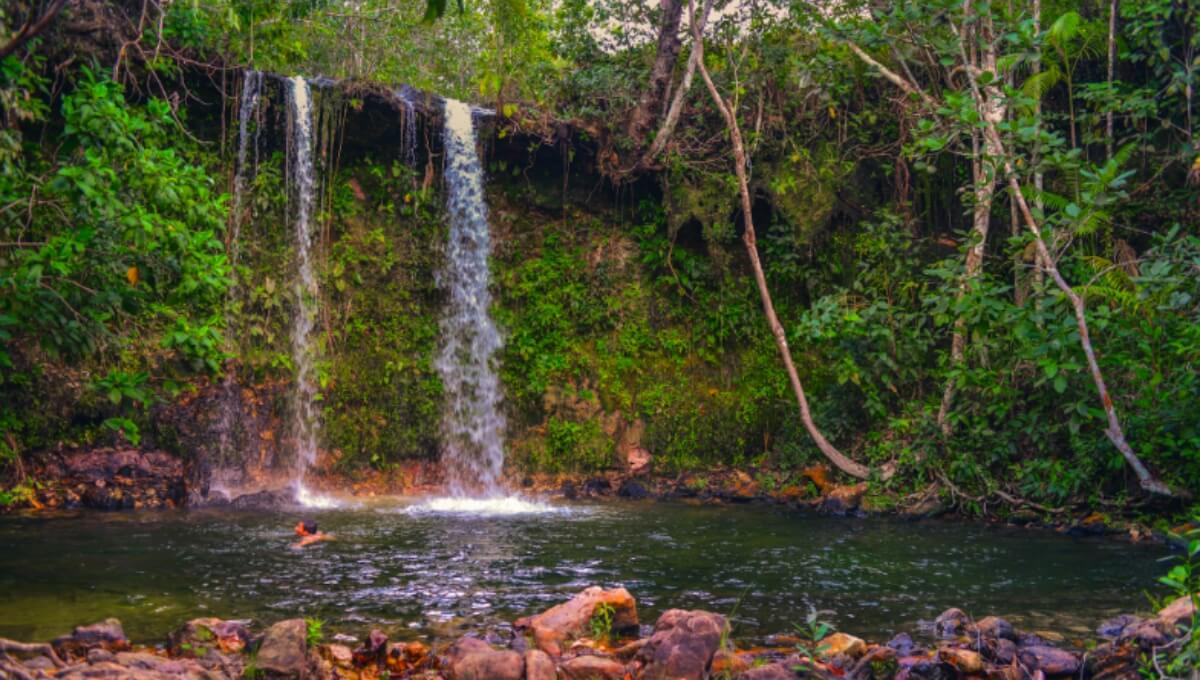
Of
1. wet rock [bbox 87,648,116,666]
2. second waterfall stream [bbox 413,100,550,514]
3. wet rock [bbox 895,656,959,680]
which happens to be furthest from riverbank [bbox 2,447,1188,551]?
wet rock [bbox 87,648,116,666]

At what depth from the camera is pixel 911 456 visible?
11.2m

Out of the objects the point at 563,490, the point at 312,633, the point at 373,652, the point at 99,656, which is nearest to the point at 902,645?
Answer: the point at 373,652

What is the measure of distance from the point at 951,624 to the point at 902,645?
1.21ft

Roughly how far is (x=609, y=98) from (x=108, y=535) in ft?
30.3

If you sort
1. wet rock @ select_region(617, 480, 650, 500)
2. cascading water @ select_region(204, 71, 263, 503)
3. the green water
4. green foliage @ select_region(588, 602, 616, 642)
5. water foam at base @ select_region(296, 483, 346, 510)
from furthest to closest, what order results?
wet rock @ select_region(617, 480, 650, 500) < cascading water @ select_region(204, 71, 263, 503) < water foam at base @ select_region(296, 483, 346, 510) < the green water < green foliage @ select_region(588, 602, 616, 642)

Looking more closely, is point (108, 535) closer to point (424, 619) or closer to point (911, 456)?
point (424, 619)

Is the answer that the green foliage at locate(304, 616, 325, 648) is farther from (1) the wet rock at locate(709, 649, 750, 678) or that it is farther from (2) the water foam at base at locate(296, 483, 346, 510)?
(2) the water foam at base at locate(296, 483, 346, 510)

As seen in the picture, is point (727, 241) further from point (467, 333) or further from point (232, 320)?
point (232, 320)

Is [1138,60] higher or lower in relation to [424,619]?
higher

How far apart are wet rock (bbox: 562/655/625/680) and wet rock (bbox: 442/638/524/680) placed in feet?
Result: 0.82

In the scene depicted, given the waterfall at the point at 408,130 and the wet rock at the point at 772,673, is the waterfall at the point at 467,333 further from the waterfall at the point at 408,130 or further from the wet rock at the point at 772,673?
the wet rock at the point at 772,673

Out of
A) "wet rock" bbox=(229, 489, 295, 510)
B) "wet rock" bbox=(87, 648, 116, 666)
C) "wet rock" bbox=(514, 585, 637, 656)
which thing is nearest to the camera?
"wet rock" bbox=(87, 648, 116, 666)

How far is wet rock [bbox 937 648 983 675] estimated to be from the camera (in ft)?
15.7

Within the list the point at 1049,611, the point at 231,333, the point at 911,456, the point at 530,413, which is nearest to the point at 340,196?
the point at 231,333
